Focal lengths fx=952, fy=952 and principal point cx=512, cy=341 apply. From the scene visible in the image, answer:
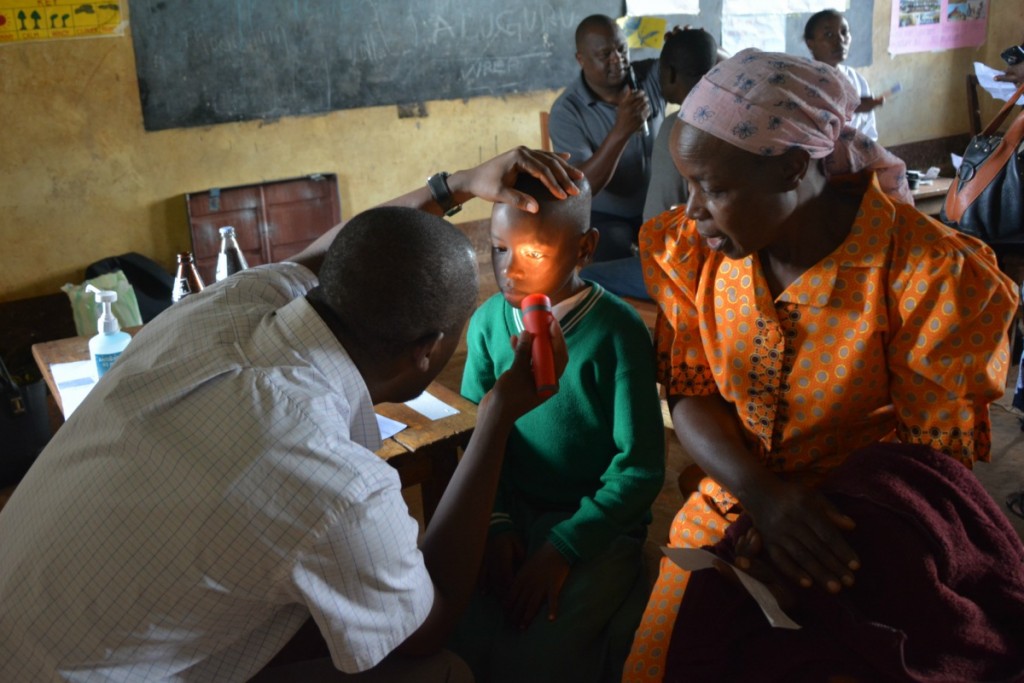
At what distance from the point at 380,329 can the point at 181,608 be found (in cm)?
47

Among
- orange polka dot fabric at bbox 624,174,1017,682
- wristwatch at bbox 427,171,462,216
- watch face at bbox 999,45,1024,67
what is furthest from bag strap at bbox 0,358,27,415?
watch face at bbox 999,45,1024,67

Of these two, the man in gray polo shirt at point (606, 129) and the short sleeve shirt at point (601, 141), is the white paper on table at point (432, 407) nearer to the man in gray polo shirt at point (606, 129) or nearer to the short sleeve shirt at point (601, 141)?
the man in gray polo shirt at point (606, 129)

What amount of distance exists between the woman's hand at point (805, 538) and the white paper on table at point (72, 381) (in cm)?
167

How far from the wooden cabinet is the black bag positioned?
243 centimetres

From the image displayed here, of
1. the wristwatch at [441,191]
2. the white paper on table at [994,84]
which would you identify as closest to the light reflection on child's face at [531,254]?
the wristwatch at [441,191]

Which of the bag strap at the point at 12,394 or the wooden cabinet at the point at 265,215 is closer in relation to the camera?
the bag strap at the point at 12,394

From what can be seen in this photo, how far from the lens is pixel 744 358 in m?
1.80

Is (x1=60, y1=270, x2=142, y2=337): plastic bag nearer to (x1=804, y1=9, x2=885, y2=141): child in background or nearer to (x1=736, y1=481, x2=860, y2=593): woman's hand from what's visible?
→ (x1=736, y1=481, x2=860, y2=593): woman's hand

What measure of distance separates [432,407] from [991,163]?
9.45ft

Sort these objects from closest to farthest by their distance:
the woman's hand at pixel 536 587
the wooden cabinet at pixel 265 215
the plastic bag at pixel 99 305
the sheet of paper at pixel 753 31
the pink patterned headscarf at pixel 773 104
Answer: the pink patterned headscarf at pixel 773 104
the woman's hand at pixel 536 587
the plastic bag at pixel 99 305
the wooden cabinet at pixel 265 215
the sheet of paper at pixel 753 31

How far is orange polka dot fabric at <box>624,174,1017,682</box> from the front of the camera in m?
1.58

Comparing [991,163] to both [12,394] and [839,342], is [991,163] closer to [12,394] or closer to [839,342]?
[839,342]

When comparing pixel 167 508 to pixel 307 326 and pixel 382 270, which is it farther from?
pixel 382 270

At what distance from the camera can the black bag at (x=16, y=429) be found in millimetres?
2783
